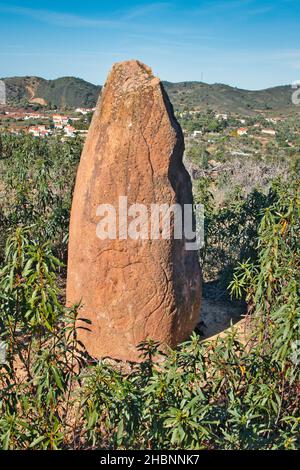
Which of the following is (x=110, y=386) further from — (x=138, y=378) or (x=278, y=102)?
(x=278, y=102)

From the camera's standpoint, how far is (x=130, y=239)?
5125 mm

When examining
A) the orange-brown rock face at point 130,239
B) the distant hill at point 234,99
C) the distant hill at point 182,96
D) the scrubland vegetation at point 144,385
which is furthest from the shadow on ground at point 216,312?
the distant hill at point 234,99

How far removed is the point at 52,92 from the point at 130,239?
71755 millimetres

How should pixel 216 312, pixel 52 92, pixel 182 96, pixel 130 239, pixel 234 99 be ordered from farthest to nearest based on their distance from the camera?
1. pixel 182 96
2. pixel 52 92
3. pixel 234 99
4. pixel 216 312
5. pixel 130 239

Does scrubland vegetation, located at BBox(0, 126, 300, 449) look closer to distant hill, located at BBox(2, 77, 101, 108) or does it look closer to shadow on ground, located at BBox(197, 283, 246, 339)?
shadow on ground, located at BBox(197, 283, 246, 339)

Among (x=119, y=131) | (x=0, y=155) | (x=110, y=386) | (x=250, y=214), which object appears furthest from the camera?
(x=0, y=155)

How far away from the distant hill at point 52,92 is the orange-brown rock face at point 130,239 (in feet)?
197

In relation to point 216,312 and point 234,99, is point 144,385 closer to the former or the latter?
point 216,312

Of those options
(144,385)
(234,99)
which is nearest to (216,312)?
(144,385)

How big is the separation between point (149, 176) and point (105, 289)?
146cm

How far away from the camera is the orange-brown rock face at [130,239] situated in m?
4.96

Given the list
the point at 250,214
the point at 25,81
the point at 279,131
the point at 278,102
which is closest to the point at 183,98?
the point at 278,102

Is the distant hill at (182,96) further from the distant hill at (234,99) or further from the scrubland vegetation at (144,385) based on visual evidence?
the scrubland vegetation at (144,385)
